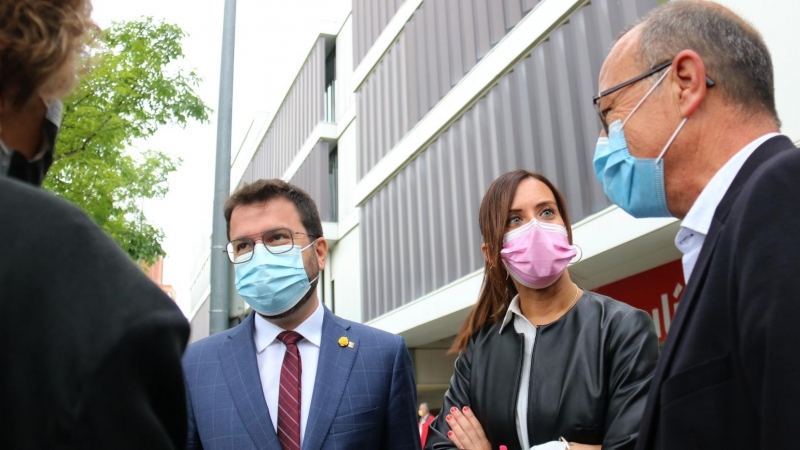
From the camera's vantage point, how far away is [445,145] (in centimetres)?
1553

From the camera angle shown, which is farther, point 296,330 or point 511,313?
point 296,330

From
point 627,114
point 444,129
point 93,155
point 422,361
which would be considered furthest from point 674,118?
point 422,361

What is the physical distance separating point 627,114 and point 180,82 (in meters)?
11.0

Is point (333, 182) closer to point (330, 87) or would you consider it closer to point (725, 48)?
point (330, 87)

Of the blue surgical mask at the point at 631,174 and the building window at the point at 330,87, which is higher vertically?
the building window at the point at 330,87

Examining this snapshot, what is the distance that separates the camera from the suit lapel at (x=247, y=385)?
9.48 ft

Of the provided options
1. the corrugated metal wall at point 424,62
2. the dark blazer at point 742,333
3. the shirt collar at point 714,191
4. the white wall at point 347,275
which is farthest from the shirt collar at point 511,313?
the white wall at point 347,275

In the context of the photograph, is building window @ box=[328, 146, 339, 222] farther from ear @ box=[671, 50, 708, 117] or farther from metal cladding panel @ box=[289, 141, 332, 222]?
ear @ box=[671, 50, 708, 117]

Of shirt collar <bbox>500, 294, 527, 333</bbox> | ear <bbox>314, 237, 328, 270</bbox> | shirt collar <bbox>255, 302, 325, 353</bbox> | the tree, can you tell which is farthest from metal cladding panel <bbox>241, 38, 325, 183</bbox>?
shirt collar <bbox>500, 294, 527, 333</bbox>

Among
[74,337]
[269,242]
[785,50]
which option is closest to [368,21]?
[785,50]

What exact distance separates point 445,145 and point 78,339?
1474 cm

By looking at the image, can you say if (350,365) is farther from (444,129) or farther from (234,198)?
(444,129)

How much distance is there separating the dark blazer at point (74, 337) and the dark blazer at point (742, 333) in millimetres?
1026

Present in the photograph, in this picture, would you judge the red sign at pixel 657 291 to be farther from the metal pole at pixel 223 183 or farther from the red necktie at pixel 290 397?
the red necktie at pixel 290 397
